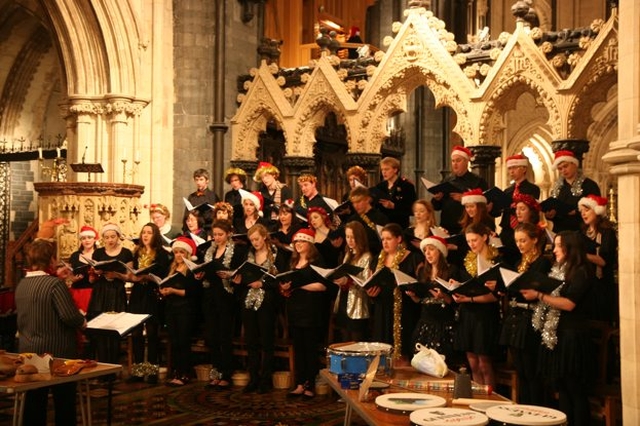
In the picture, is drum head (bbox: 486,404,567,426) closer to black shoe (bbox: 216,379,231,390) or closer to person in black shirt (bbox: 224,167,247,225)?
black shoe (bbox: 216,379,231,390)

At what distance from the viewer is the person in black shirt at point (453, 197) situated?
7559 mm

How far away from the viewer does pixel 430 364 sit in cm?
490

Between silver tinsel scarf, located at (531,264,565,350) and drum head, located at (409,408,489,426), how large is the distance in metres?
1.91

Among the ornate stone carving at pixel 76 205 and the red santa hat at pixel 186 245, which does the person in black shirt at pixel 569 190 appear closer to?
the red santa hat at pixel 186 245

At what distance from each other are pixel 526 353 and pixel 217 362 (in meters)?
3.04

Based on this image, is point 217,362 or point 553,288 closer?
point 553,288

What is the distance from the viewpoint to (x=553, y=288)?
217 inches

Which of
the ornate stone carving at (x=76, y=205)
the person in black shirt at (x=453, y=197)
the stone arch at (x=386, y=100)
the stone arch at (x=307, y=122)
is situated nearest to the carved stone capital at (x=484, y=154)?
the stone arch at (x=386, y=100)

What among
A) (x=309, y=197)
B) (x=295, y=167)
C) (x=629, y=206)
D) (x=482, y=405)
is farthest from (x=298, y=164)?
(x=482, y=405)

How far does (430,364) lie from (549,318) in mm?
1229

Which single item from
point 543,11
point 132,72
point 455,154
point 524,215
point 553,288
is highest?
point 543,11

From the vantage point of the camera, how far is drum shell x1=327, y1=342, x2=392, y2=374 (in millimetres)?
4809

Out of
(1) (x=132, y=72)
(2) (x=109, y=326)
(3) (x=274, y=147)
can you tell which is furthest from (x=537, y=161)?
(2) (x=109, y=326)

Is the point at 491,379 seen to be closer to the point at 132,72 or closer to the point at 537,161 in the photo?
the point at 132,72
